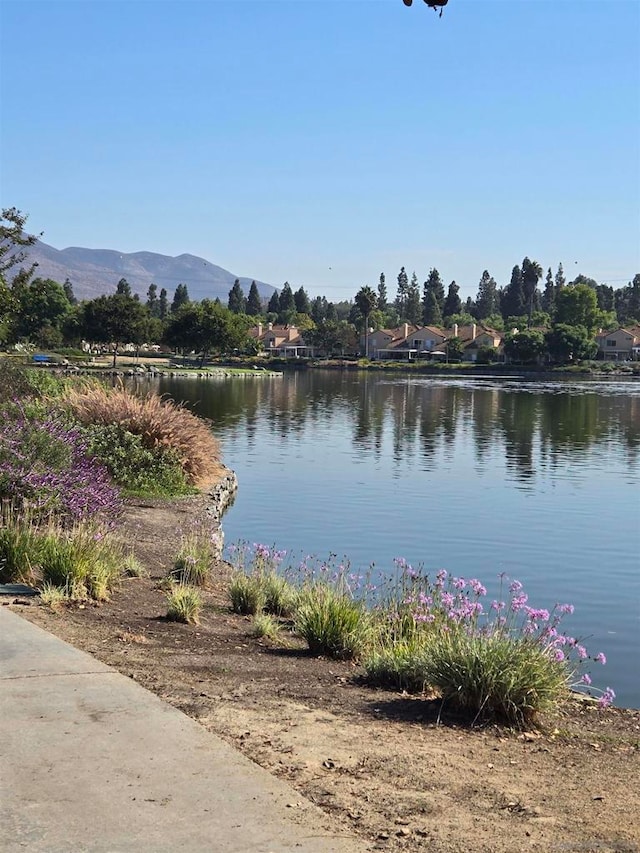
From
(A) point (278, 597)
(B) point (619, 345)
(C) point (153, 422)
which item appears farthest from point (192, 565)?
(B) point (619, 345)

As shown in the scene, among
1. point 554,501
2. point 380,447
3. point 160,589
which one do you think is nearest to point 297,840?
point 160,589

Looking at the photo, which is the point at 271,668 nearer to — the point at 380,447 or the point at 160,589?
the point at 160,589

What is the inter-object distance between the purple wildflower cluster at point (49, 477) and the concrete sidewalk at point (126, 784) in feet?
23.1

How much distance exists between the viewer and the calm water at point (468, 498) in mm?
18312

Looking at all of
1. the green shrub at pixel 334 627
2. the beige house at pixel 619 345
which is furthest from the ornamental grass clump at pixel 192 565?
the beige house at pixel 619 345

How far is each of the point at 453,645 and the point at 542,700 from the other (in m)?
0.72

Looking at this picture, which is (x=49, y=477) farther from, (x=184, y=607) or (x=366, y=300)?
(x=366, y=300)

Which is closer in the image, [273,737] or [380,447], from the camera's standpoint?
[273,737]

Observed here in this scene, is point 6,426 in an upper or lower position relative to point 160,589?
upper

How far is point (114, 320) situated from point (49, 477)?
389 feet

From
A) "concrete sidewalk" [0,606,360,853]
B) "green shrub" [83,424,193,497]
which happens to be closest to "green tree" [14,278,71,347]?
"green shrub" [83,424,193,497]

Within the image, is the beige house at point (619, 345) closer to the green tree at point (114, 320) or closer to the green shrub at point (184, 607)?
the green tree at point (114, 320)

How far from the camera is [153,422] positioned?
23.1m

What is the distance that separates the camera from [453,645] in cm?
778
